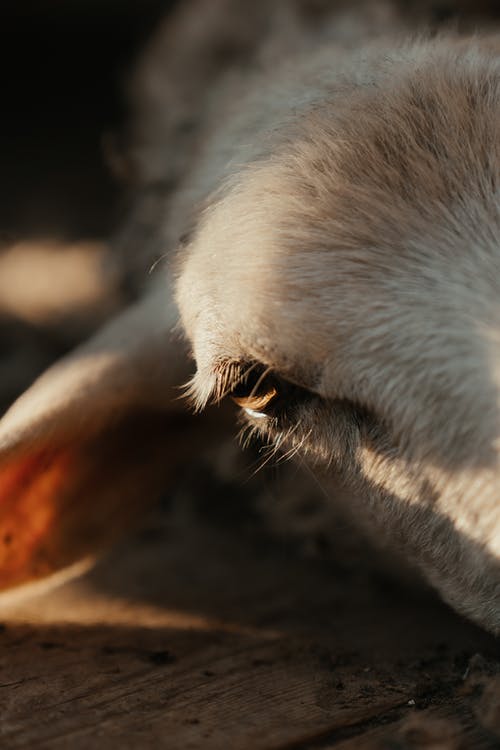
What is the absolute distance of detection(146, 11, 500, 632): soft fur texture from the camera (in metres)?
1.60

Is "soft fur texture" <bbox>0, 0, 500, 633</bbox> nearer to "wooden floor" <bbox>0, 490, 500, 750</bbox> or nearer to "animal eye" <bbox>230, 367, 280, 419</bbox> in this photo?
"animal eye" <bbox>230, 367, 280, 419</bbox>

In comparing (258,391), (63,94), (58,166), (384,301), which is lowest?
(258,391)

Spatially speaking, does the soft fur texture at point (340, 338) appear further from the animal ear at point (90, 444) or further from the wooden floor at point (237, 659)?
the wooden floor at point (237, 659)

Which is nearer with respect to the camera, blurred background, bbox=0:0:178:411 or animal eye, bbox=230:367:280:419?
animal eye, bbox=230:367:280:419

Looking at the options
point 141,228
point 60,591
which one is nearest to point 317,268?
point 60,591

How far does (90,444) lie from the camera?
2205 mm

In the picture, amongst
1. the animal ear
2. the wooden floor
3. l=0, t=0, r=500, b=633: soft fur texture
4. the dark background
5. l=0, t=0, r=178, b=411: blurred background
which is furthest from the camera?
the dark background

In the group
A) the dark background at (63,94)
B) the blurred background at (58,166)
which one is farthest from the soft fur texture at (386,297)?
the dark background at (63,94)

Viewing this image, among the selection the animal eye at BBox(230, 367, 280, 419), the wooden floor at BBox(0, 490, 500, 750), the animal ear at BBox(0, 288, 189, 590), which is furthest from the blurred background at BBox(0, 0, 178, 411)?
the animal eye at BBox(230, 367, 280, 419)

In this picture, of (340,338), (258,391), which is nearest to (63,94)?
(258,391)

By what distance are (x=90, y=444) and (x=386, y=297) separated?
798 mm

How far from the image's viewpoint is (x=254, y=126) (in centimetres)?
234

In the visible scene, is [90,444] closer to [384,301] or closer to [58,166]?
[384,301]

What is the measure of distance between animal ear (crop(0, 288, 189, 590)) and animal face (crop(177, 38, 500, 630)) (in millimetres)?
302
